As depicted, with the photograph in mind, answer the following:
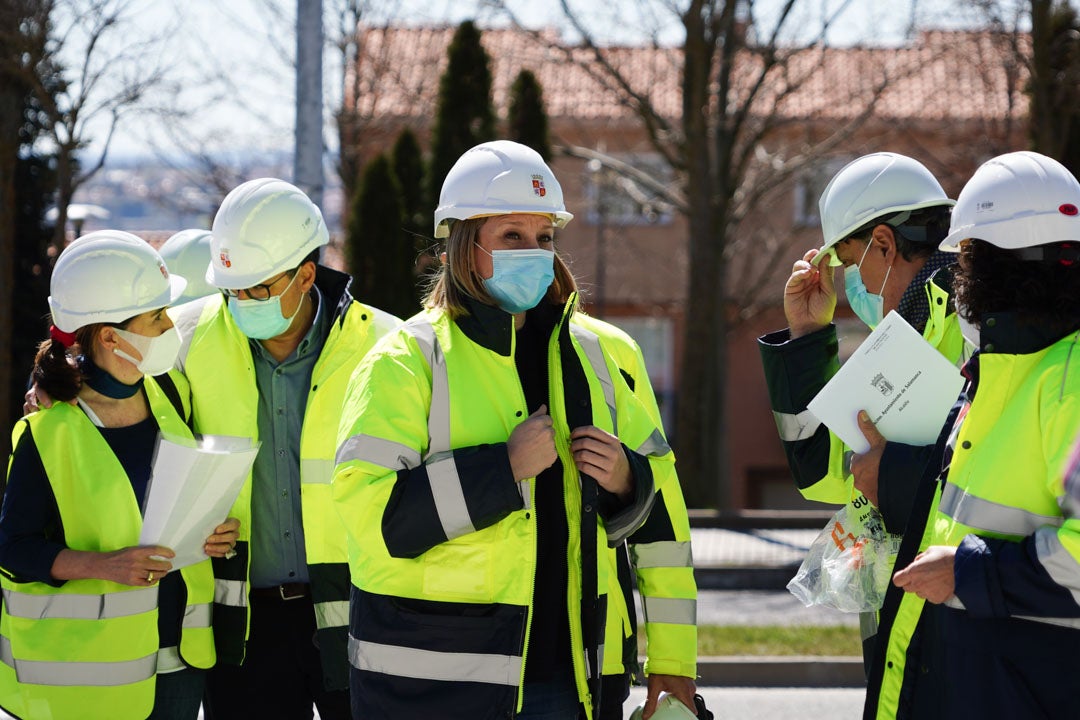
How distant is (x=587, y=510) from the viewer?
3.34 m

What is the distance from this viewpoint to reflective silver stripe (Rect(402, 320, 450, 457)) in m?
3.29

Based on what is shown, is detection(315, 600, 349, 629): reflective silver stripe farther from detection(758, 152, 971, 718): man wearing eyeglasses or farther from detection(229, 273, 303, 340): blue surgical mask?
detection(758, 152, 971, 718): man wearing eyeglasses

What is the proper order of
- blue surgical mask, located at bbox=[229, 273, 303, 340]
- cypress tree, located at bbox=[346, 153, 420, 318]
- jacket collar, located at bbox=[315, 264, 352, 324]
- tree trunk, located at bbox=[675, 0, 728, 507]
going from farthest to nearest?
cypress tree, located at bbox=[346, 153, 420, 318], tree trunk, located at bbox=[675, 0, 728, 507], jacket collar, located at bbox=[315, 264, 352, 324], blue surgical mask, located at bbox=[229, 273, 303, 340]

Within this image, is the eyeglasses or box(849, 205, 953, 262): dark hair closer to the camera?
box(849, 205, 953, 262): dark hair

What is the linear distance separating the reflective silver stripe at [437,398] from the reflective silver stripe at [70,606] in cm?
119

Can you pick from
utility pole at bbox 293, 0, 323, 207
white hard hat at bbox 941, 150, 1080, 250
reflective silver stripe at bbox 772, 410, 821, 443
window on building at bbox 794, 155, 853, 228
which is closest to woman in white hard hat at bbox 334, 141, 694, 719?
reflective silver stripe at bbox 772, 410, 821, 443

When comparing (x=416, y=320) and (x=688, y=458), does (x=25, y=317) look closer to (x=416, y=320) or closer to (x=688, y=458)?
(x=688, y=458)

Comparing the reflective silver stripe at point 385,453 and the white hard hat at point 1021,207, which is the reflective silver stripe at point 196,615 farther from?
the white hard hat at point 1021,207

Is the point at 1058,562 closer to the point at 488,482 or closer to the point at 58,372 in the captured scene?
the point at 488,482

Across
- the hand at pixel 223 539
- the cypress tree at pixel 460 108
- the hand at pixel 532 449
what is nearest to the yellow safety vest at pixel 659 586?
the hand at pixel 532 449

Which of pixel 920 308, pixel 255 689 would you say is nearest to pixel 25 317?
pixel 255 689

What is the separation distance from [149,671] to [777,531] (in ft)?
37.6

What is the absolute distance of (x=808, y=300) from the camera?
421 cm

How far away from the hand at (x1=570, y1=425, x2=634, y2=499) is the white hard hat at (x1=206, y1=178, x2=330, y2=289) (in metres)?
1.47
